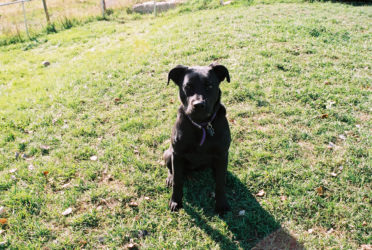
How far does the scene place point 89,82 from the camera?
6.97 meters

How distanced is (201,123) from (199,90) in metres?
0.36

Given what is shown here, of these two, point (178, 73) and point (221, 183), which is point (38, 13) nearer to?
point (178, 73)

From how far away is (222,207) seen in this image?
11.5 feet

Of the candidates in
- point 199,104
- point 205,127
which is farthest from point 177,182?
A: point 199,104

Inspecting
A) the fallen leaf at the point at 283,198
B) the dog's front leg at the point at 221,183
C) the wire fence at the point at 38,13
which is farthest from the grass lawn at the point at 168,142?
the wire fence at the point at 38,13

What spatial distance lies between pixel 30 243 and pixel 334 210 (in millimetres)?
3643

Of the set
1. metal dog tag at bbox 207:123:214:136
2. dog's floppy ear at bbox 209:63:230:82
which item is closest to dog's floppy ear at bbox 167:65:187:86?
dog's floppy ear at bbox 209:63:230:82

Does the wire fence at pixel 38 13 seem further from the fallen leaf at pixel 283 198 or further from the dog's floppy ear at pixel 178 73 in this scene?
the fallen leaf at pixel 283 198

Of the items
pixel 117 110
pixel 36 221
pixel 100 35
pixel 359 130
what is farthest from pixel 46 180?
pixel 100 35

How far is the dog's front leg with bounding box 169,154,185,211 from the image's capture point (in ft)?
10.8

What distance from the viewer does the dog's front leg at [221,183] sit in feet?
10.6

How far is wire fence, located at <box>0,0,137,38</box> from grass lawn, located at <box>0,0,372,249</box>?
13.3 feet

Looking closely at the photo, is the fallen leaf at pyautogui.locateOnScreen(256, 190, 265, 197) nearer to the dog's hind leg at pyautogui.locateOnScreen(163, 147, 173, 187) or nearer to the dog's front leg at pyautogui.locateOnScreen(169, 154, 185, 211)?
the dog's front leg at pyautogui.locateOnScreen(169, 154, 185, 211)

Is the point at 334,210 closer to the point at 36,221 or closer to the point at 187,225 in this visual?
the point at 187,225
